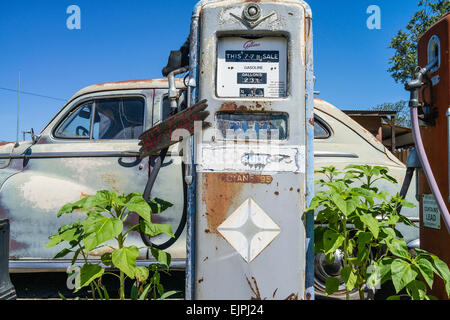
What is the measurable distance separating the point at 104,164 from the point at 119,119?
511 mm

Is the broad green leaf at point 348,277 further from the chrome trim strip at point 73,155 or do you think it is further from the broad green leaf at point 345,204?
the chrome trim strip at point 73,155

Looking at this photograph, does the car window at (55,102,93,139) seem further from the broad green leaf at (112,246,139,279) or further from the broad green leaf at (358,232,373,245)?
the broad green leaf at (358,232,373,245)

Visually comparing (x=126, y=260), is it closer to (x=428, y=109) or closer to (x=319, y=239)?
(x=319, y=239)

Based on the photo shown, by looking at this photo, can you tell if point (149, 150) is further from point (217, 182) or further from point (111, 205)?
point (217, 182)

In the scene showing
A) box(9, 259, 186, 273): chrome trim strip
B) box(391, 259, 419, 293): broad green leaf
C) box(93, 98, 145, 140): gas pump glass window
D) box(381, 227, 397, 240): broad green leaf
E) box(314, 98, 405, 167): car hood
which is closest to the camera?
box(391, 259, 419, 293): broad green leaf

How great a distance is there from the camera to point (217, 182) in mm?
1956

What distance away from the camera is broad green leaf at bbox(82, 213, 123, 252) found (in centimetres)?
179

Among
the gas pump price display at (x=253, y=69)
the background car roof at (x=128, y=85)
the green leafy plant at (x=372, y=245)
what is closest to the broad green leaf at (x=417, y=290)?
the green leafy plant at (x=372, y=245)

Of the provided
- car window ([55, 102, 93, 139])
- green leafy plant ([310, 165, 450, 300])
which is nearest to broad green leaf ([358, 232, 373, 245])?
green leafy plant ([310, 165, 450, 300])

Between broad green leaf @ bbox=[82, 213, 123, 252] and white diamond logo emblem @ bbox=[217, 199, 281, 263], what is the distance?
61cm

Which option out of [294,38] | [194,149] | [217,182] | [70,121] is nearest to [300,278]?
[217,182]

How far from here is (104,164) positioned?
3.37 m
